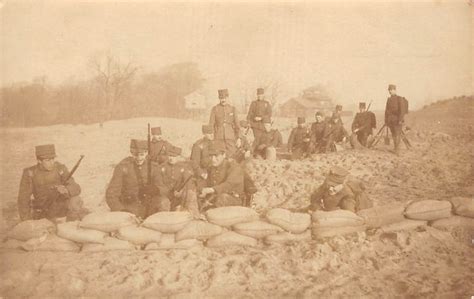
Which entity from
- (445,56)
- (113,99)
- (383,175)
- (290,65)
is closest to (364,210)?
(383,175)

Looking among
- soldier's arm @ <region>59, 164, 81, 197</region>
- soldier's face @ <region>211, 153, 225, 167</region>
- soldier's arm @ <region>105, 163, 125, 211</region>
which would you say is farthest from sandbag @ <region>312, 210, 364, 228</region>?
soldier's arm @ <region>59, 164, 81, 197</region>

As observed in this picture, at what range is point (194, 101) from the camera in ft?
14.5

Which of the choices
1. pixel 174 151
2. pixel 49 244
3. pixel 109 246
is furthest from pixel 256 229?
pixel 49 244

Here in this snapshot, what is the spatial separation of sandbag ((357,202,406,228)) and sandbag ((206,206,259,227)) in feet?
3.36

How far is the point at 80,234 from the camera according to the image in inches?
140

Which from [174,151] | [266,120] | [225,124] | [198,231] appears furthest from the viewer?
[266,120]

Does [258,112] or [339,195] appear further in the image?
[258,112]

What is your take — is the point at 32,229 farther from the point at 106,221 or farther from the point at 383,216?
the point at 383,216

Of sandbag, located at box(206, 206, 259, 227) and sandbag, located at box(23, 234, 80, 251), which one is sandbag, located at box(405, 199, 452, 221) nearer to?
sandbag, located at box(206, 206, 259, 227)

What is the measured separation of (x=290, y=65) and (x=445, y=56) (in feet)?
5.46

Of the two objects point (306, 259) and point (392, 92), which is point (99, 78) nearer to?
point (306, 259)

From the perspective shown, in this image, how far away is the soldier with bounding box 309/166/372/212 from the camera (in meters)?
3.90

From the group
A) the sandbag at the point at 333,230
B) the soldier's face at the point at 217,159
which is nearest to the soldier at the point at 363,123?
the sandbag at the point at 333,230

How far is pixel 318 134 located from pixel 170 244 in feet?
7.39
